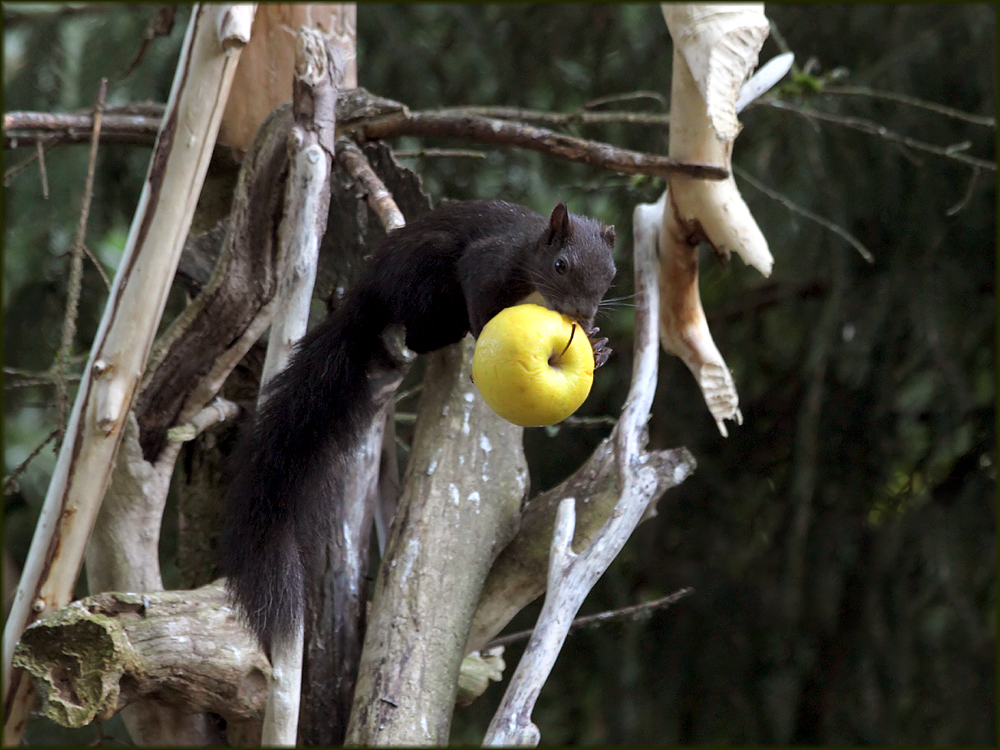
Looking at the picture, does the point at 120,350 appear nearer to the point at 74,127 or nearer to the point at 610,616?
the point at 74,127

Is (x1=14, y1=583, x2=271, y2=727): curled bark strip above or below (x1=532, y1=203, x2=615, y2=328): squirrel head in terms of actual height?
below

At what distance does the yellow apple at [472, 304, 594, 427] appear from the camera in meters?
0.83

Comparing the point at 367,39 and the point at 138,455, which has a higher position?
the point at 367,39

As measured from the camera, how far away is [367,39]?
1.90 m

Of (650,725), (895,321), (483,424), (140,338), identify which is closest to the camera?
(140,338)

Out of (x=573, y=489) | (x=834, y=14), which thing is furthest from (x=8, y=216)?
(x=834, y=14)

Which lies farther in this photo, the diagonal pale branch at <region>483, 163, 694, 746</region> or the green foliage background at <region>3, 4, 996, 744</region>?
the green foliage background at <region>3, 4, 996, 744</region>

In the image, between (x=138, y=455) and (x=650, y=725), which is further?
(x=650, y=725)

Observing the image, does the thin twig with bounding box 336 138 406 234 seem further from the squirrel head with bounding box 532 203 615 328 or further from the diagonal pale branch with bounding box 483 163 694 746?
the diagonal pale branch with bounding box 483 163 694 746

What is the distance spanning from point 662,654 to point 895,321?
789 millimetres

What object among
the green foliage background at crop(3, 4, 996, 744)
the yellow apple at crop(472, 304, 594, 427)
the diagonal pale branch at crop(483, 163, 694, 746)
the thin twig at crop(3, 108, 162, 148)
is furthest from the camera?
the green foliage background at crop(3, 4, 996, 744)

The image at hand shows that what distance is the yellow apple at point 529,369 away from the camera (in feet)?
2.73

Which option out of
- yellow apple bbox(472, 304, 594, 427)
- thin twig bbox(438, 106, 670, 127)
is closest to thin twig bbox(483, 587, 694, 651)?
yellow apple bbox(472, 304, 594, 427)

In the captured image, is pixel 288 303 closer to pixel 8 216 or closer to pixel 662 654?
pixel 8 216
